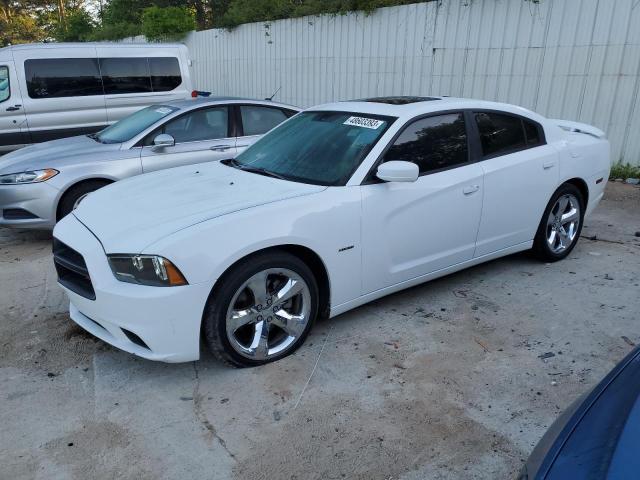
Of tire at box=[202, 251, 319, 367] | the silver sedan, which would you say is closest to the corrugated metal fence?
the silver sedan

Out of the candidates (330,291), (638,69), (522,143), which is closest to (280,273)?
(330,291)

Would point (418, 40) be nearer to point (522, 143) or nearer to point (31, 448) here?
point (522, 143)

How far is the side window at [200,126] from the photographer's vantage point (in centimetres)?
630

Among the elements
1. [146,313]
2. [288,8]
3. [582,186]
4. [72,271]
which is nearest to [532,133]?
[582,186]

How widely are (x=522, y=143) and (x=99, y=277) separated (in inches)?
139

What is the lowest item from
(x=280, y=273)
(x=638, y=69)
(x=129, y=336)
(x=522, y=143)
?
(x=129, y=336)

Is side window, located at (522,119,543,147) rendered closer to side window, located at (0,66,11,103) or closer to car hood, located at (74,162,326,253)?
car hood, located at (74,162,326,253)

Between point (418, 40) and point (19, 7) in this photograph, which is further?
point (19, 7)

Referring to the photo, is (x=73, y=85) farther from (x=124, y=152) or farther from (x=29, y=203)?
(x=29, y=203)

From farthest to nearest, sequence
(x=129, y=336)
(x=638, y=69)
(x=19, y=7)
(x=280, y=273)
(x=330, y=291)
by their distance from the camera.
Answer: (x=19, y=7), (x=638, y=69), (x=330, y=291), (x=280, y=273), (x=129, y=336)

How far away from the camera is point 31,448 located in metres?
2.80

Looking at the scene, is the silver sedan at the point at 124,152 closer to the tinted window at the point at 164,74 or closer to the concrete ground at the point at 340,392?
the concrete ground at the point at 340,392

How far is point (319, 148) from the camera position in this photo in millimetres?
4102

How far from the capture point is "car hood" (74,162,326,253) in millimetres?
3260
